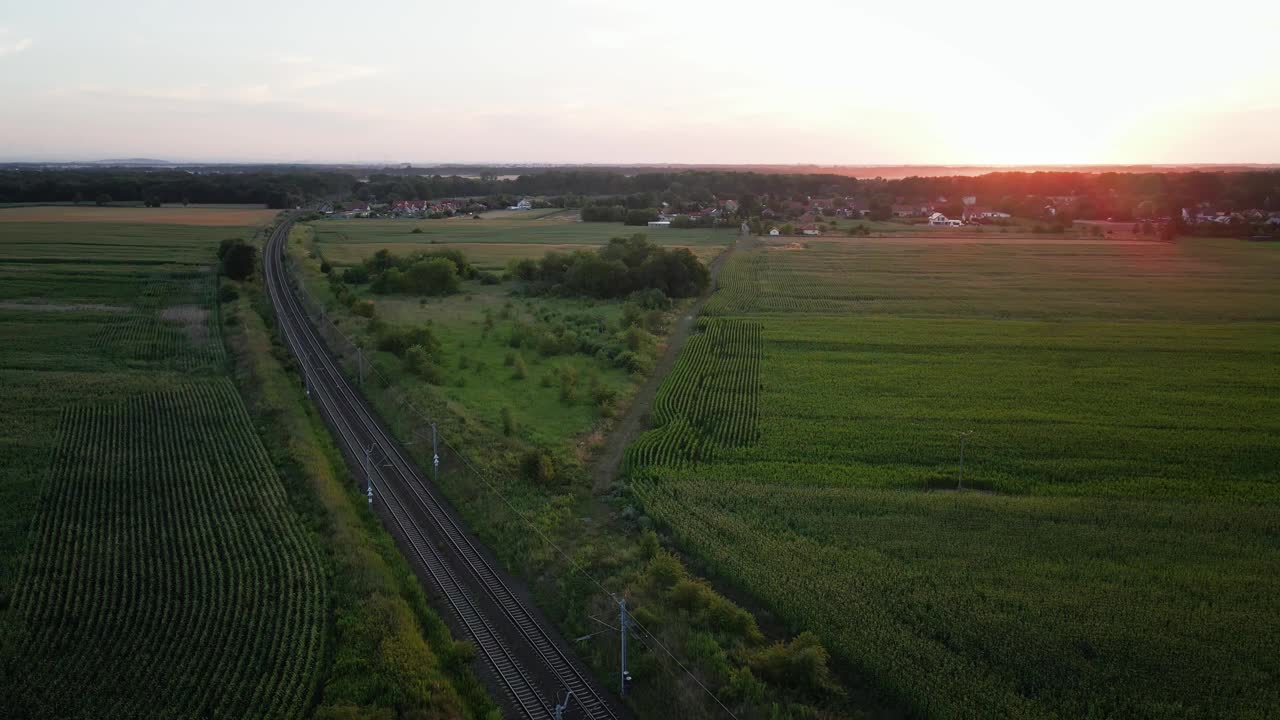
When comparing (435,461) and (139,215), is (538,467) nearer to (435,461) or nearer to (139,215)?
(435,461)

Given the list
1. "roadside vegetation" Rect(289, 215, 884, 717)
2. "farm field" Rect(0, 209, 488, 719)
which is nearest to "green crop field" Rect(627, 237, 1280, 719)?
"roadside vegetation" Rect(289, 215, 884, 717)

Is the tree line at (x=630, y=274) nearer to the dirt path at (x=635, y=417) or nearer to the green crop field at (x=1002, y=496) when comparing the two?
the dirt path at (x=635, y=417)

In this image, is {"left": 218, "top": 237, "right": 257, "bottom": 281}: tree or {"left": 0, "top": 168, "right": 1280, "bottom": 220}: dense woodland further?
{"left": 0, "top": 168, "right": 1280, "bottom": 220}: dense woodland

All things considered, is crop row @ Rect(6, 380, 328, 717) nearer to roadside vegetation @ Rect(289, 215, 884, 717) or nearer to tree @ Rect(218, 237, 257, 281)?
roadside vegetation @ Rect(289, 215, 884, 717)

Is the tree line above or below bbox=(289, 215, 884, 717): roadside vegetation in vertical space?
above

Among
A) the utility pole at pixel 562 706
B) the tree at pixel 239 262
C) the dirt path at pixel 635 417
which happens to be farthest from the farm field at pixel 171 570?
the tree at pixel 239 262
